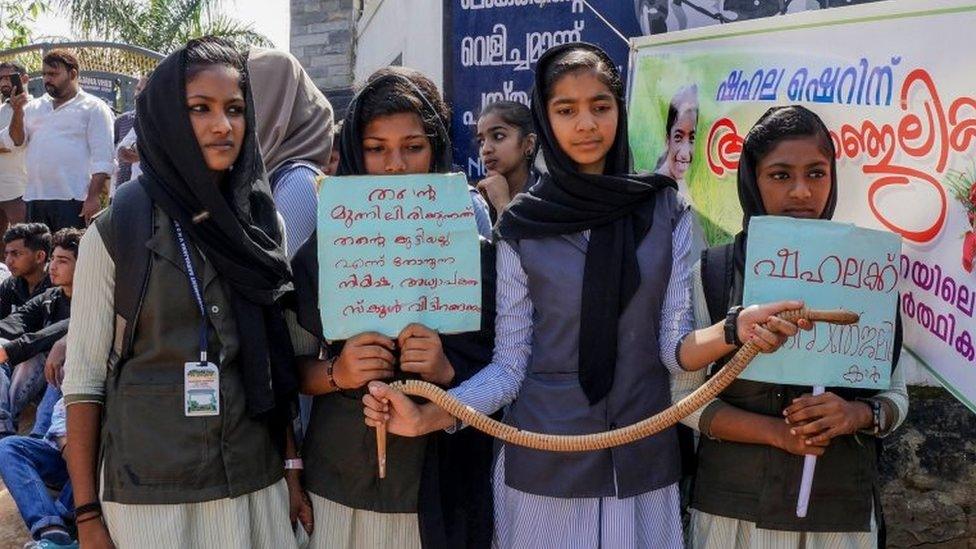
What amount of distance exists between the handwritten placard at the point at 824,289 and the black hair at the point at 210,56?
4.39ft

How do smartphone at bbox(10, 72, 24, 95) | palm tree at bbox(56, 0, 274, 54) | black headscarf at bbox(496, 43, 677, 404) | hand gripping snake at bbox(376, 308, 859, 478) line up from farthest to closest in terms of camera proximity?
palm tree at bbox(56, 0, 274, 54) → smartphone at bbox(10, 72, 24, 95) → black headscarf at bbox(496, 43, 677, 404) → hand gripping snake at bbox(376, 308, 859, 478)

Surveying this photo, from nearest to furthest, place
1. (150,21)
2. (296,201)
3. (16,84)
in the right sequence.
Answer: (296,201), (16,84), (150,21)

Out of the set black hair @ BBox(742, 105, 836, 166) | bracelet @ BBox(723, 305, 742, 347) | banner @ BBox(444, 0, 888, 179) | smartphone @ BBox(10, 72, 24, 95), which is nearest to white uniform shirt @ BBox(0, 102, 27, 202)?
smartphone @ BBox(10, 72, 24, 95)

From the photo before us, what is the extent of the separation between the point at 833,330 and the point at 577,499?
0.75 meters

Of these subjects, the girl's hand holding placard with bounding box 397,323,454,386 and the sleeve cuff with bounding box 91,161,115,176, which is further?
the sleeve cuff with bounding box 91,161,115,176

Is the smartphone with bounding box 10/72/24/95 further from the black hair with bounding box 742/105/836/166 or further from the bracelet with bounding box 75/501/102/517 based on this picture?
the black hair with bounding box 742/105/836/166

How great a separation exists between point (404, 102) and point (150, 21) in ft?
62.0

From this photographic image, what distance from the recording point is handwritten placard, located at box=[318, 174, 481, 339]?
7.98ft

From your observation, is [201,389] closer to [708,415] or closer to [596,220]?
[596,220]

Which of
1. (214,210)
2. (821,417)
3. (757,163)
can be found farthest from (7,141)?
(821,417)

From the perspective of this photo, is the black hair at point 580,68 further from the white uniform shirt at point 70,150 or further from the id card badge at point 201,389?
the white uniform shirt at point 70,150

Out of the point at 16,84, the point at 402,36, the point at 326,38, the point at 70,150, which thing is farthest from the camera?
the point at 326,38

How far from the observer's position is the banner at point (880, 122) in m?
2.91

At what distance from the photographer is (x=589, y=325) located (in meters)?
2.48
